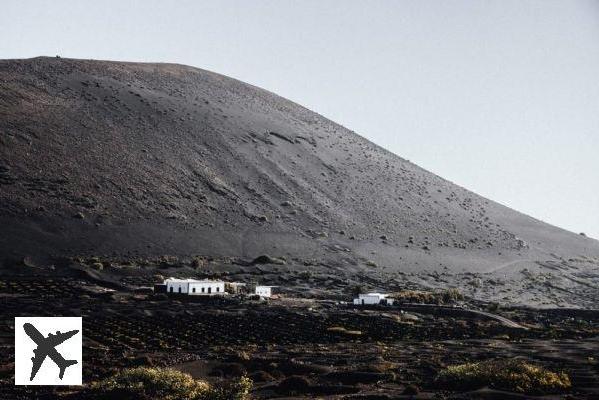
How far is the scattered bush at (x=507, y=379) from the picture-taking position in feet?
90.0

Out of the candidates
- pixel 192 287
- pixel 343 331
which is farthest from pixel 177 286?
pixel 343 331

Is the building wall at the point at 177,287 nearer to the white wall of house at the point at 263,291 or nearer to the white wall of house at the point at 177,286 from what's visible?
the white wall of house at the point at 177,286

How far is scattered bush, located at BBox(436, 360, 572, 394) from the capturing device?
90.0 ft

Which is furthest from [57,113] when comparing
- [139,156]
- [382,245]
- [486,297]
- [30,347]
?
[30,347]

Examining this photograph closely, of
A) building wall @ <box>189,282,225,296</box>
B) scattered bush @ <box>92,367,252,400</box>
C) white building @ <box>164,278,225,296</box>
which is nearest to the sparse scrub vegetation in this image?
building wall @ <box>189,282,225,296</box>

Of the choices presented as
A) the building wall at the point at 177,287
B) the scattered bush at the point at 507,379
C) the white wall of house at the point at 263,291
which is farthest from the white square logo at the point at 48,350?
the white wall of house at the point at 263,291

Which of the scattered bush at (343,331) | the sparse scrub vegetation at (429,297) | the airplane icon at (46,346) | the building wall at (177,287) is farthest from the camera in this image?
the sparse scrub vegetation at (429,297)

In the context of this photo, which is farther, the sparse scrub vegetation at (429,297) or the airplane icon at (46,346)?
the sparse scrub vegetation at (429,297)

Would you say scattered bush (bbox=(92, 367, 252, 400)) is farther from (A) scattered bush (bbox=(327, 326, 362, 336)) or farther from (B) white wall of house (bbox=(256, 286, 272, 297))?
(B) white wall of house (bbox=(256, 286, 272, 297))

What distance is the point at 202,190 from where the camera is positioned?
97.8m

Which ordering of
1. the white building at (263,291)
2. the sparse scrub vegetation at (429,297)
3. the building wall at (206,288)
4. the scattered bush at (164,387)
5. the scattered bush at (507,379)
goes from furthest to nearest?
the sparse scrub vegetation at (429,297) → the white building at (263,291) → the building wall at (206,288) → the scattered bush at (507,379) → the scattered bush at (164,387)

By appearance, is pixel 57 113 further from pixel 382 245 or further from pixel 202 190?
pixel 382 245

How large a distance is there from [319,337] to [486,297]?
1665 inches

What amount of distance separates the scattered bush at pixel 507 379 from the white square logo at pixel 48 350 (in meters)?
15.1
